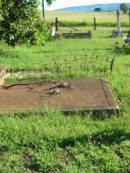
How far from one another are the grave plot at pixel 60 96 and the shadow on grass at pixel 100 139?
3.07ft

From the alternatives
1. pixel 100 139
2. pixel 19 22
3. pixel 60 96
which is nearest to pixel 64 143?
pixel 100 139

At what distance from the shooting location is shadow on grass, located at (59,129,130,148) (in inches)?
226

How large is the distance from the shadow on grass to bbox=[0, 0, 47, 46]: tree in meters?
4.35

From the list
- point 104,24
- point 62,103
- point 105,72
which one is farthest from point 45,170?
point 104,24

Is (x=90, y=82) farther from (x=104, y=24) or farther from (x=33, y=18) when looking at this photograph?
(x=104, y=24)

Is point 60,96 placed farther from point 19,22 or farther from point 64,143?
point 19,22

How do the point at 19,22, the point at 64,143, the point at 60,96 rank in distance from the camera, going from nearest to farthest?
the point at 64,143
the point at 60,96
the point at 19,22

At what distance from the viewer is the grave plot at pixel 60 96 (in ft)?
23.4

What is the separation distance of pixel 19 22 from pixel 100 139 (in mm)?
4843

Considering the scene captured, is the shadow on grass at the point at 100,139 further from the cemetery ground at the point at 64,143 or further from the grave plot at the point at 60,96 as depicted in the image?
the grave plot at the point at 60,96

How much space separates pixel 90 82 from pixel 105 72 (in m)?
2.71

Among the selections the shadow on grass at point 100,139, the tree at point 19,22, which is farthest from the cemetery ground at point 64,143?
the tree at point 19,22

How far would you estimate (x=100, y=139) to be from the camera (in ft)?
19.2

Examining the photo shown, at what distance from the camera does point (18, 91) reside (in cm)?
827
